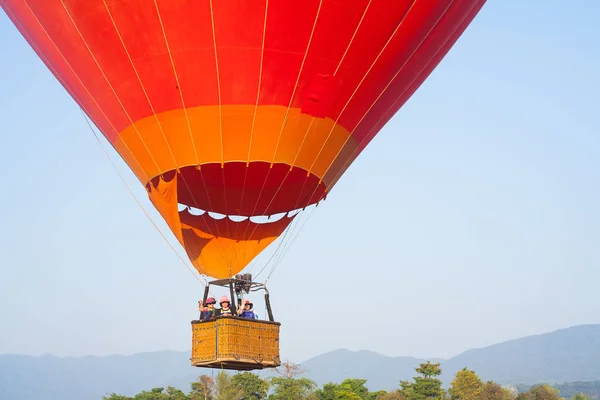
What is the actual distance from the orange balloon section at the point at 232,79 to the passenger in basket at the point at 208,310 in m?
1.05

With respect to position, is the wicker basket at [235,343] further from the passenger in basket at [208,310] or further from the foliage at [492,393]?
the foliage at [492,393]

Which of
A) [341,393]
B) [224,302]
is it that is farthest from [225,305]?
[341,393]

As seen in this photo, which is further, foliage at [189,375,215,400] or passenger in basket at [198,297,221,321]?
foliage at [189,375,215,400]

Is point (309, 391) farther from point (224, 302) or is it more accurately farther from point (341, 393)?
point (224, 302)

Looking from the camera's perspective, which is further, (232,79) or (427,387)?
(427,387)

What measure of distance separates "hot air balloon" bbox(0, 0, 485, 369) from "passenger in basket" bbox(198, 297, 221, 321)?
364 mm

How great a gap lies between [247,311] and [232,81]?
3262mm

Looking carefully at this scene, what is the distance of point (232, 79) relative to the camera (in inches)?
424

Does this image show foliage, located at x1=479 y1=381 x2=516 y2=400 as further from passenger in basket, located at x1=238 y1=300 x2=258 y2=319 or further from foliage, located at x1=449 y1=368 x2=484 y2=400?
passenger in basket, located at x1=238 y1=300 x2=258 y2=319

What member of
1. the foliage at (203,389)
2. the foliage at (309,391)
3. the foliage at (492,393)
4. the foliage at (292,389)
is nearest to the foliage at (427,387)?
the foliage at (309,391)

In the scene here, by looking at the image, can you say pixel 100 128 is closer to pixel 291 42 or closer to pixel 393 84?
pixel 291 42

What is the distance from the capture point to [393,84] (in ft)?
40.3

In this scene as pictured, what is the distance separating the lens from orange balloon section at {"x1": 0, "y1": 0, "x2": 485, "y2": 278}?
10.6 metres

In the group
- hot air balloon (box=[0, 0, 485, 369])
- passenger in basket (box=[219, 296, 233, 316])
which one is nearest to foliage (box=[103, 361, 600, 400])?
hot air balloon (box=[0, 0, 485, 369])
